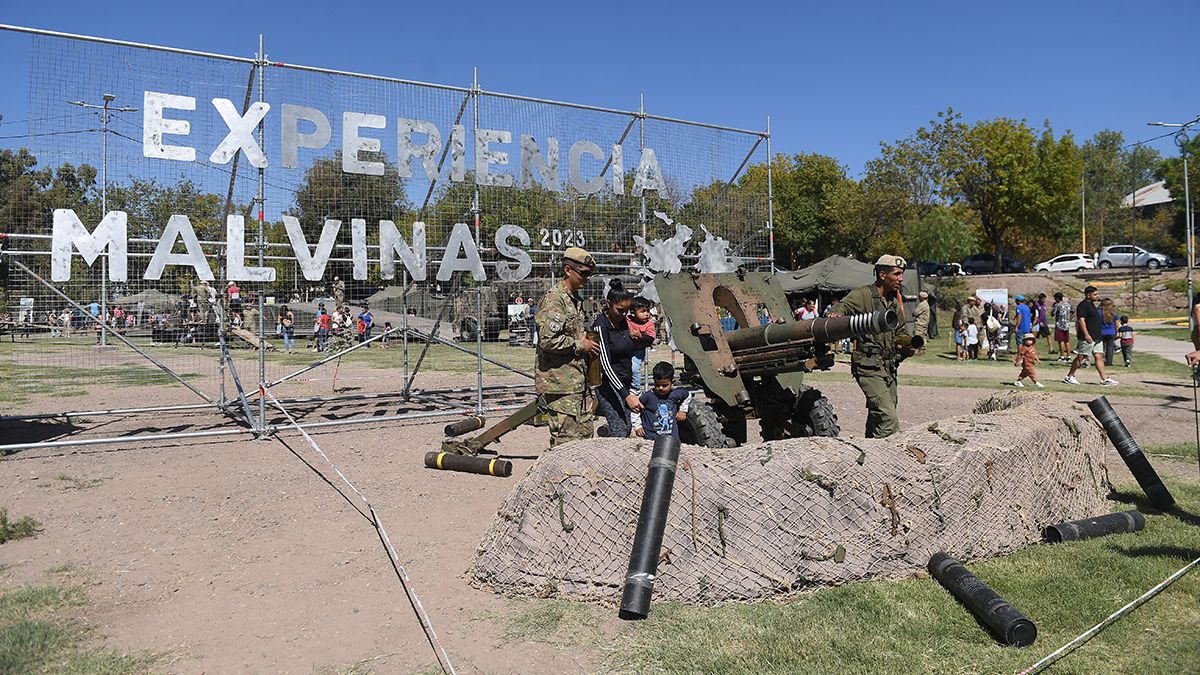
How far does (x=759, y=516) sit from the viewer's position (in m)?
4.43

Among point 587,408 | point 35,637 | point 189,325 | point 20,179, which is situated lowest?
point 35,637

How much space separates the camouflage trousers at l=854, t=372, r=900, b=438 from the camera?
6645 mm

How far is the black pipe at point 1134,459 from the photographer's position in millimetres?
6035

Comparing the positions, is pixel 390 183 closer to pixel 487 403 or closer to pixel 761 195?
pixel 487 403

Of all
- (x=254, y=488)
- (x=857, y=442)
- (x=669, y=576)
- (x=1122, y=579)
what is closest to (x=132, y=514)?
(x=254, y=488)

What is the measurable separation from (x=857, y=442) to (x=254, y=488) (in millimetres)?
5228

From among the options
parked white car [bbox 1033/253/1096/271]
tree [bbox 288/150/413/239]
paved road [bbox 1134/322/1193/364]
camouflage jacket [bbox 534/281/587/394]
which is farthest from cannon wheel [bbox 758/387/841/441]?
parked white car [bbox 1033/253/1096/271]

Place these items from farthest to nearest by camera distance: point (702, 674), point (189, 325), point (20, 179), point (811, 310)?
point (811, 310), point (189, 325), point (20, 179), point (702, 674)

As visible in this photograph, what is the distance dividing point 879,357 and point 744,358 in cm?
111

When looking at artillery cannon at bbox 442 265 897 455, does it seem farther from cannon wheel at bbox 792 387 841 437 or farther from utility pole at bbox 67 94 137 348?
utility pole at bbox 67 94 137 348

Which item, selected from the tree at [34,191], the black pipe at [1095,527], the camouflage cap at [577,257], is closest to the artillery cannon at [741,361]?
the camouflage cap at [577,257]

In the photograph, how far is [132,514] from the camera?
6461 millimetres

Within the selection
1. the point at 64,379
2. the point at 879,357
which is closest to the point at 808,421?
the point at 879,357

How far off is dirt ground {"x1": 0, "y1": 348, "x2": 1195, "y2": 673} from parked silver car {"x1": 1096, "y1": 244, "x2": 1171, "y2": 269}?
39.0m
